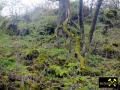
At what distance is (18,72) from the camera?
8.40 m

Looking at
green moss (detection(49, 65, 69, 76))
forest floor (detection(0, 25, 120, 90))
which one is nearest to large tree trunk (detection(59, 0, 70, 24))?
forest floor (detection(0, 25, 120, 90))

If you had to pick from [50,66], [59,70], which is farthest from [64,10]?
[59,70]

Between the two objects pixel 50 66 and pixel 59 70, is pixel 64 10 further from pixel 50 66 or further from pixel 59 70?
pixel 59 70

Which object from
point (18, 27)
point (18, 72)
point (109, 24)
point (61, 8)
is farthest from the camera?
point (109, 24)

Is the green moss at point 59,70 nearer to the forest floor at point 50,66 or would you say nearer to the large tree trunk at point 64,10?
the forest floor at point 50,66

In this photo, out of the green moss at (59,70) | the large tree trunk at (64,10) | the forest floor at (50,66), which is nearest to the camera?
the forest floor at (50,66)

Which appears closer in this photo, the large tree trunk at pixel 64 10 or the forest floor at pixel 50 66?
the forest floor at pixel 50 66

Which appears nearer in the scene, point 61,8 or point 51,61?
point 51,61

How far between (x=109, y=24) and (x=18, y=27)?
5812 mm

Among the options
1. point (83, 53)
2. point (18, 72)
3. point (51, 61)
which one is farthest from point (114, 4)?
point (18, 72)

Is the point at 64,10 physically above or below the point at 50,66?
above

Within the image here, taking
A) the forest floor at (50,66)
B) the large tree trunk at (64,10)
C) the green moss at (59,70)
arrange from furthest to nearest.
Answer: the large tree trunk at (64,10) → the green moss at (59,70) → the forest floor at (50,66)

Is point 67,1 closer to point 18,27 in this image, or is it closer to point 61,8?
point 61,8

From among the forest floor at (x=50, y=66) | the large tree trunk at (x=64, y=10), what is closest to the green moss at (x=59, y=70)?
the forest floor at (x=50, y=66)
